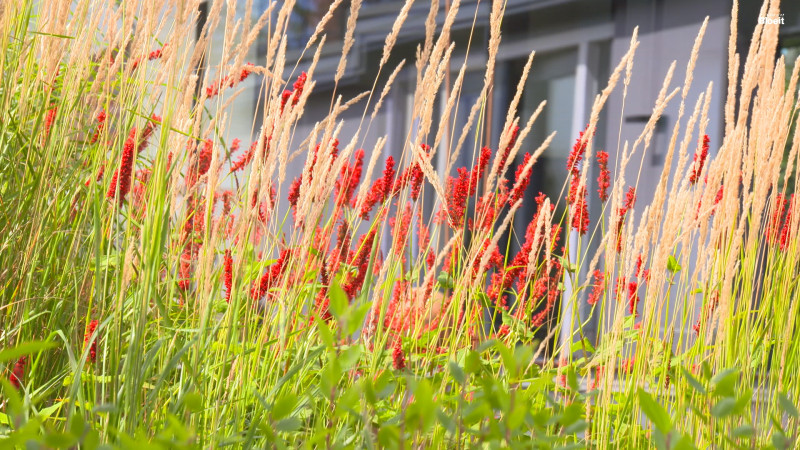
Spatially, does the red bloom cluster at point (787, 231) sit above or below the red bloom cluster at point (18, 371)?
above

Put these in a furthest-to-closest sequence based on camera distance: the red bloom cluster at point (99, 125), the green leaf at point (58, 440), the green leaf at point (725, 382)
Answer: the red bloom cluster at point (99, 125)
the green leaf at point (725, 382)
the green leaf at point (58, 440)

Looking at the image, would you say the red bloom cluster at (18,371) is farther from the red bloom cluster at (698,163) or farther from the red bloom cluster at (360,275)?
the red bloom cluster at (698,163)

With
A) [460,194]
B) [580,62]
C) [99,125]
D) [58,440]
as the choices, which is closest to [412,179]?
[460,194]

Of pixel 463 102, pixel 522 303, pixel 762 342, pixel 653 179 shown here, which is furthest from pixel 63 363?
pixel 463 102

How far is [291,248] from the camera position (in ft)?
4.11

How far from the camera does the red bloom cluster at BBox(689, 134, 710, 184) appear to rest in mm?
1396

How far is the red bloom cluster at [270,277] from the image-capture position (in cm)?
127

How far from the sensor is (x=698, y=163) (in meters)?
1.41

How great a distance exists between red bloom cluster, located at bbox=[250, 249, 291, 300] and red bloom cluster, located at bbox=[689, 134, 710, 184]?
27.6 inches

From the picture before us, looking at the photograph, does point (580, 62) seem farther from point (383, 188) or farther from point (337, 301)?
point (337, 301)

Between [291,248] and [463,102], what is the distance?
2.91 metres

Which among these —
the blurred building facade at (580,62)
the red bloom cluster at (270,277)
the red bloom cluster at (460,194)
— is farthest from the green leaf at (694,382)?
the blurred building facade at (580,62)

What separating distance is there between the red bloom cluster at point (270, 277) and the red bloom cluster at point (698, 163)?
2.30 ft

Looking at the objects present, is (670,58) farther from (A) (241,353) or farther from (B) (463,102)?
(A) (241,353)
